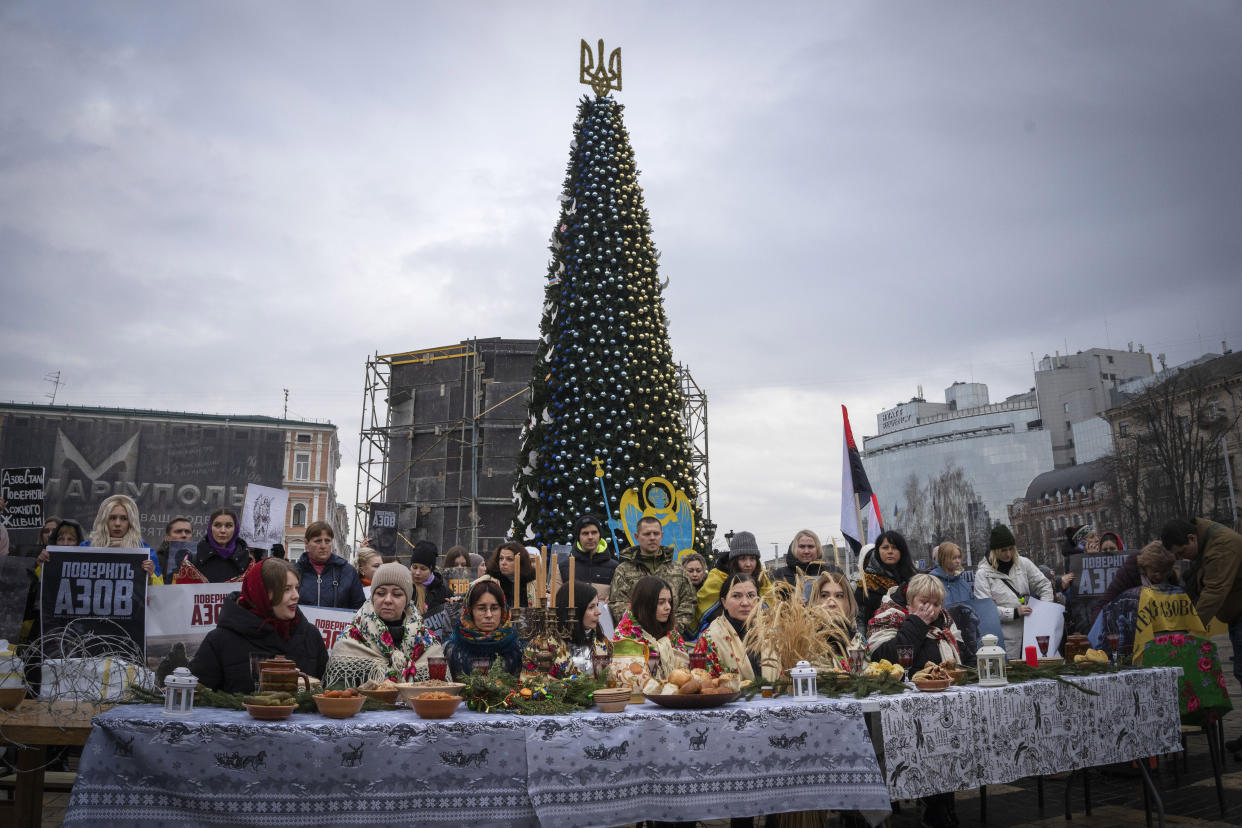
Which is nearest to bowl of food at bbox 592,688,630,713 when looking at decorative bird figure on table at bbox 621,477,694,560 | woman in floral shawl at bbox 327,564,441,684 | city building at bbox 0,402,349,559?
woman in floral shawl at bbox 327,564,441,684

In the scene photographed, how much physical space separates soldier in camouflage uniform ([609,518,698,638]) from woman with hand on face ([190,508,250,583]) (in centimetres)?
328

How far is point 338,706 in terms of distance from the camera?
3.39 metres

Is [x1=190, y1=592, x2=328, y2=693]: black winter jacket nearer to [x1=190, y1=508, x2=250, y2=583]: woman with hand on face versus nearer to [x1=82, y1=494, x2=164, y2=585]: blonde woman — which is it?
[x1=82, y1=494, x2=164, y2=585]: blonde woman

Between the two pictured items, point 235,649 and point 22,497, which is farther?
point 22,497

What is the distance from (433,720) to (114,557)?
319cm

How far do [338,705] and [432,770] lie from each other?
46 cm

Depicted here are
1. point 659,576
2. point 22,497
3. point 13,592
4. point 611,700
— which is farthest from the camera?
point 22,497

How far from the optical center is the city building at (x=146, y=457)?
49156 millimetres

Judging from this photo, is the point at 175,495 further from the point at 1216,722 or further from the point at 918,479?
the point at 918,479

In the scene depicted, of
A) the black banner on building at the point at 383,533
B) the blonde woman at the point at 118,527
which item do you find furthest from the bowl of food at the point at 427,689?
the black banner on building at the point at 383,533

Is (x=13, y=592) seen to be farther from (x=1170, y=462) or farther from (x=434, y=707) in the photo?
(x=1170, y=462)

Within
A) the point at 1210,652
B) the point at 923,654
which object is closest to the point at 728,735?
the point at 923,654

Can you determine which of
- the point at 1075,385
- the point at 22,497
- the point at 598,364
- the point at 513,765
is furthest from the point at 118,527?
the point at 1075,385

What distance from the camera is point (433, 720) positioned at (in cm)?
339
